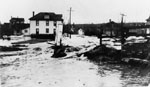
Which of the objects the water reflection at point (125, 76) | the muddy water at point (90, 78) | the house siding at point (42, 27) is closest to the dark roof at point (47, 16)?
the house siding at point (42, 27)

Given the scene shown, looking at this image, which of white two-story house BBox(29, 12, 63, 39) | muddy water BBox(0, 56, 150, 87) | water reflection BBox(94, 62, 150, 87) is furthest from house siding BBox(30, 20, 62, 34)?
muddy water BBox(0, 56, 150, 87)

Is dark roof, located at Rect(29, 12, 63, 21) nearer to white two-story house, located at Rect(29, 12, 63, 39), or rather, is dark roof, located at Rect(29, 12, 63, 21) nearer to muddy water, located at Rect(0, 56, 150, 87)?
white two-story house, located at Rect(29, 12, 63, 39)

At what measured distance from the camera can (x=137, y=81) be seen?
1133 cm

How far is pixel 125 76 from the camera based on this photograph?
12.7m

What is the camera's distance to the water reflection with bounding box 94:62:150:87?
36.0 feet

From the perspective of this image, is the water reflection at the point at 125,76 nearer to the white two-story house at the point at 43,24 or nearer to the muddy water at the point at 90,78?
the muddy water at the point at 90,78

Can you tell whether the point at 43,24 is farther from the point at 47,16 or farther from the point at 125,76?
the point at 125,76

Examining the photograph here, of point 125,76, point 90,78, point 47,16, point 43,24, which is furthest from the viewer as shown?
point 47,16

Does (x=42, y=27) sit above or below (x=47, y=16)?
below

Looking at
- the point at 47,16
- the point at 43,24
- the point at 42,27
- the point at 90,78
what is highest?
the point at 47,16

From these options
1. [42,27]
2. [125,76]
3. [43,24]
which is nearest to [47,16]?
[43,24]

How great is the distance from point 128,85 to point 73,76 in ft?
11.6

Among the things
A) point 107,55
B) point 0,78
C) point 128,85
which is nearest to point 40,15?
point 107,55

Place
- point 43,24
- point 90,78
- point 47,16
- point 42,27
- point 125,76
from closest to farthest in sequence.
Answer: point 90,78
point 125,76
point 42,27
point 43,24
point 47,16
